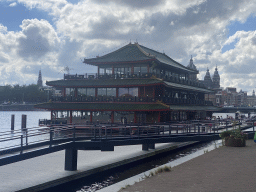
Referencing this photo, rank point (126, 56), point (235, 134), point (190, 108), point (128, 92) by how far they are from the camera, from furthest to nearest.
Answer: point (190, 108)
point (126, 56)
point (128, 92)
point (235, 134)

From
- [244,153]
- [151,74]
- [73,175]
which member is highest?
[151,74]

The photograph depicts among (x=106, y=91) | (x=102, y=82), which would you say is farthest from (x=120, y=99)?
(x=102, y=82)

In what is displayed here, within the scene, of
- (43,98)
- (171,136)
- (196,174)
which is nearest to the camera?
(196,174)

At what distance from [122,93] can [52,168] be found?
102ft

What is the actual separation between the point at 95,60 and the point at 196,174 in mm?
44448

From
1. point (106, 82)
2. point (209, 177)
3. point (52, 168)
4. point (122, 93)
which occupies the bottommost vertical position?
point (52, 168)

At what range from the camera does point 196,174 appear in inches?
739

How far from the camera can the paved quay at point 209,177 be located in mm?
15432

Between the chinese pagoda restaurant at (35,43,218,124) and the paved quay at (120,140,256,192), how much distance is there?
97.5ft

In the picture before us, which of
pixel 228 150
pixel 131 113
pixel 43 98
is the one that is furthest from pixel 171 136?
pixel 43 98

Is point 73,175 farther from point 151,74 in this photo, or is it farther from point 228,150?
point 151,74

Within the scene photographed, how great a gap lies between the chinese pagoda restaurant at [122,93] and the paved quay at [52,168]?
670 inches

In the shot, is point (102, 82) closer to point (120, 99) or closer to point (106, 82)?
point (106, 82)

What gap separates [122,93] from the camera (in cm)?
5684
